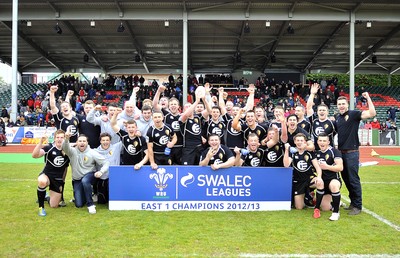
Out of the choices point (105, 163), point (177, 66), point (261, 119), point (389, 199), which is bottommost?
point (389, 199)

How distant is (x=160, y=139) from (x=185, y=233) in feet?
6.99

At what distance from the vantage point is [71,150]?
22.4 ft

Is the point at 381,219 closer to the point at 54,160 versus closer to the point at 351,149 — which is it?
the point at 351,149

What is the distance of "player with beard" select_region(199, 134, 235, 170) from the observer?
668 cm

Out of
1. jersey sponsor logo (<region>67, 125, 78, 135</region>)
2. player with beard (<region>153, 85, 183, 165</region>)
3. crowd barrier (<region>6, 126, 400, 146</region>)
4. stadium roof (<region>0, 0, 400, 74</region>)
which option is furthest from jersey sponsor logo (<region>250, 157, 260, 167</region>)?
crowd barrier (<region>6, 126, 400, 146</region>)

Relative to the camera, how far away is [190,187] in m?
6.76

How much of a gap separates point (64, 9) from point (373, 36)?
67.6 ft

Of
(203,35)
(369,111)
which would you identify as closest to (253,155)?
(369,111)

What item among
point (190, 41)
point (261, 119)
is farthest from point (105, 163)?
point (190, 41)

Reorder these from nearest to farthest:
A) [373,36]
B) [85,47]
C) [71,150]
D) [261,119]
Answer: [71,150], [261,119], [373,36], [85,47]

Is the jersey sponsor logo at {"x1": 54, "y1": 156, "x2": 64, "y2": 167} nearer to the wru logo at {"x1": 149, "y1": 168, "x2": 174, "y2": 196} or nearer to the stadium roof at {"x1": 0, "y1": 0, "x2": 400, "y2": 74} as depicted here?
the wru logo at {"x1": 149, "y1": 168, "x2": 174, "y2": 196}

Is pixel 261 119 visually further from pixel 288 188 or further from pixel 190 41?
pixel 190 41

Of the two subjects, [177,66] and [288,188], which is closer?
[288,188]

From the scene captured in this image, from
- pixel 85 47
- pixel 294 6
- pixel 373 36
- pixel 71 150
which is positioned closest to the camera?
pixel 71 150
